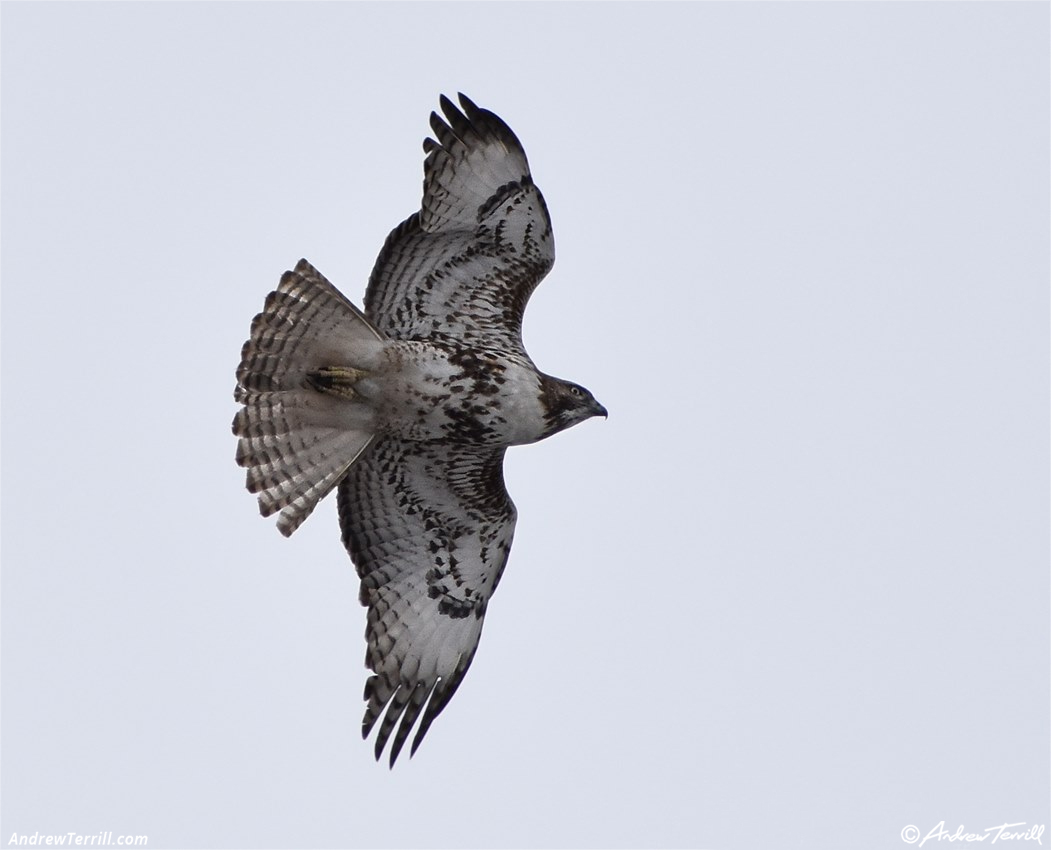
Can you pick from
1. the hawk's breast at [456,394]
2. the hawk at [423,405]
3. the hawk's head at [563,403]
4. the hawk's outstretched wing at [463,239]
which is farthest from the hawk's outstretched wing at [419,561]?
the hawk's outstretched wing at [463,239]

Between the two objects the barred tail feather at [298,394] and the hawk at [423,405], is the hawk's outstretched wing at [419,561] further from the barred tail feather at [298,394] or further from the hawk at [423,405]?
the barred tail feather at [298,394]

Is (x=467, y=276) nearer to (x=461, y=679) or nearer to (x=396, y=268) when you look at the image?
(x=396, y=268)

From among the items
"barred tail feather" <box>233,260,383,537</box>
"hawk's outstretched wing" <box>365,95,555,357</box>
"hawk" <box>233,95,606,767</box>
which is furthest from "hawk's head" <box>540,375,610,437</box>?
"barred tail feather" <box>233,260,383,537</box>

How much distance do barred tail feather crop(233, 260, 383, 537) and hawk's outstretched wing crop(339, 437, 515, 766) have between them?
1.36ft

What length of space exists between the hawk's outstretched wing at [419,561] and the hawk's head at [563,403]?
0.41 m

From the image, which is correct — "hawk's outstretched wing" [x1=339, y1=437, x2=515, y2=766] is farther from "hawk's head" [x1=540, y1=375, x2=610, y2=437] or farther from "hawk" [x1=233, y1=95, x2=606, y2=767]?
"hawk's head" [x1=540, y1=375, x2=610, y2=437]

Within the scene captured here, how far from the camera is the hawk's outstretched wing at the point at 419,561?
10953 mm

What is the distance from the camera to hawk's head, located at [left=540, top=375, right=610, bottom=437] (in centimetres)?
1070

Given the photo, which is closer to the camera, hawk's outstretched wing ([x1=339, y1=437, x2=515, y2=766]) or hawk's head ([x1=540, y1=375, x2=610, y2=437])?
hawk's head ([x1=540, y1=375, x2=610, y2=437])

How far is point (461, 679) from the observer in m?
11.1

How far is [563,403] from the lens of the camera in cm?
1074

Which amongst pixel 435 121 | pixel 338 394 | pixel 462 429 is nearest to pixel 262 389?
pixel 338 394

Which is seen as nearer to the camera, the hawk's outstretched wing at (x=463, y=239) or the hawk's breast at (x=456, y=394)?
the hawk's breast at (x=456, y=394)

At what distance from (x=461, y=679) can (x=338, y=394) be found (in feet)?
6.11
